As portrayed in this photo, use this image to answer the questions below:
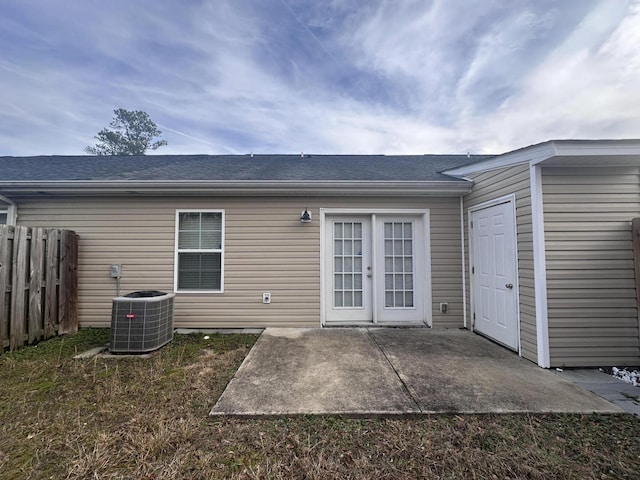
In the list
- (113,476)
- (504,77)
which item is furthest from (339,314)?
(504,77)

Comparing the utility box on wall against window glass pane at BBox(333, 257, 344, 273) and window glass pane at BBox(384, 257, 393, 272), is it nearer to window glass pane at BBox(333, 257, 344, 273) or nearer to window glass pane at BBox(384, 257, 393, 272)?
window glass pane at BBox(333, 257, 344, 273)

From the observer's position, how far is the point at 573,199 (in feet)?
11.0

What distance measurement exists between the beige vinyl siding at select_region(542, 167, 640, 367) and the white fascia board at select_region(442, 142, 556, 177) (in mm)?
262

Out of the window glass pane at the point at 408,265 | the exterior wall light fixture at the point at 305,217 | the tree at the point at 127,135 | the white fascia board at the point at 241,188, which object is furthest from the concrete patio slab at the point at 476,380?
the tree at the point at 127,135

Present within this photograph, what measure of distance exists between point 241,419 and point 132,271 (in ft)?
12.7

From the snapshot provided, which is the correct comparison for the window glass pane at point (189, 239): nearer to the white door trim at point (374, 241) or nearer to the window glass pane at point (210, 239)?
the window glass pane at point (210, 239)

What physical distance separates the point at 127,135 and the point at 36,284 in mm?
18950

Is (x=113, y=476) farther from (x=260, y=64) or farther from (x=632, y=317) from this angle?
(x=260, y=64)

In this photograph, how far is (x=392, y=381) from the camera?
108 inches

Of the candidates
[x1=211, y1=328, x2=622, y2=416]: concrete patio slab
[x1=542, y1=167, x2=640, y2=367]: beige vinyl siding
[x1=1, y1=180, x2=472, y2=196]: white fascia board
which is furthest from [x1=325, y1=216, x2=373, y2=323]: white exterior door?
[x1=542, y1=167, x2=640, y2=367]: beige vinyl siding

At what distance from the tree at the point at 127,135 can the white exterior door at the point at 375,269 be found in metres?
19.4

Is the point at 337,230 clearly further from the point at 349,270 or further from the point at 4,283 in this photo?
the point at 4,283

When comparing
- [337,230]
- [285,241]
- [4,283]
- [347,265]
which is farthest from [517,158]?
[4,283]

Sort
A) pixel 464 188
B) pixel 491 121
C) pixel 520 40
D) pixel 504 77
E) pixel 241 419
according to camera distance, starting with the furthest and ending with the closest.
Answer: pixel 491 121
pixel 504 77
pixel 520 40
pixel 464 188
pixel 241 419
